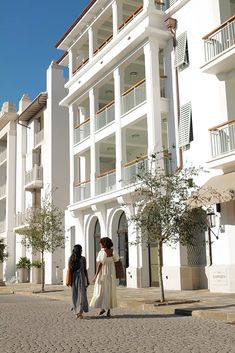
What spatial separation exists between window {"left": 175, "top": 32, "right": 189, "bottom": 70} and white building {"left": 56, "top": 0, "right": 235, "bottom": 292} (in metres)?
0.04

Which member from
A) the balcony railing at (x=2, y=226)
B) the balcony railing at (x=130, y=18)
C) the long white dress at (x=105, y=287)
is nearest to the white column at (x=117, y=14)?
the balcony railing at (x=130, y=18)

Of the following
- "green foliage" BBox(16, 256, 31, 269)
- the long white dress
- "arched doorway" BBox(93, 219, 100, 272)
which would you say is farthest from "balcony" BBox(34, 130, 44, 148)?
the long white dress

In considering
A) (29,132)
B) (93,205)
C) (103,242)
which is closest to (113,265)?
(103,242)

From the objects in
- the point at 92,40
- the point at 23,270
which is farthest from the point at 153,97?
the point at 23,270

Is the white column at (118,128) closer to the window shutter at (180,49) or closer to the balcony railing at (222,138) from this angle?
the window shutter at (180,49)

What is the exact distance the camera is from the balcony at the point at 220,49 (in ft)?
57.2

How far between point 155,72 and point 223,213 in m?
7.37

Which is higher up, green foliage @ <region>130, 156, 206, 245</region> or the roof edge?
the roof edge

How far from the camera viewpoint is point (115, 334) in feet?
29.7

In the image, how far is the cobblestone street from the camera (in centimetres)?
758

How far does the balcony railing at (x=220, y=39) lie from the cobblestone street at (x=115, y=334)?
10346 millimetres

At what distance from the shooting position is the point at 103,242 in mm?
12094

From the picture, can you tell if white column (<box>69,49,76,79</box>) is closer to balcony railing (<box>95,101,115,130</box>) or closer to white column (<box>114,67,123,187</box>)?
balcony railing (<box>95,101,115,130</box>)

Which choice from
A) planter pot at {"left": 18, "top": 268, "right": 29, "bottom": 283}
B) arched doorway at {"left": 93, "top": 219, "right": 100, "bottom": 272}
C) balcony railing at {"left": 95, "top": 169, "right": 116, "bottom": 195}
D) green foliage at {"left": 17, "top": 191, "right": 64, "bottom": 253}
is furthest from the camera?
planter pot at {"left": 18, "top": 268, "right": 29, "bottom": 283}
